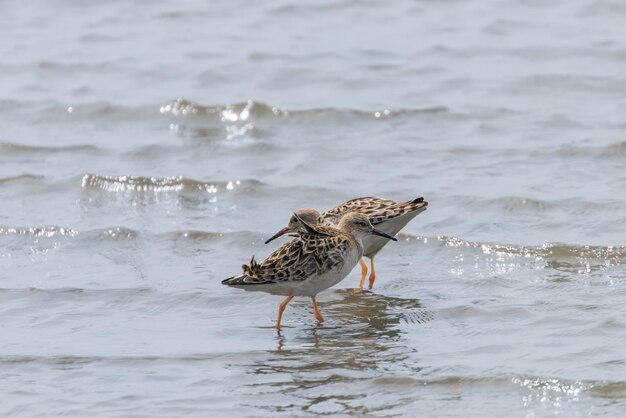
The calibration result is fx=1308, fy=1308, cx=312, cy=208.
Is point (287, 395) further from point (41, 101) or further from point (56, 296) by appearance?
point (41, 101)

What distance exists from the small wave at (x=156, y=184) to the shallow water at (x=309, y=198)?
0.12ft

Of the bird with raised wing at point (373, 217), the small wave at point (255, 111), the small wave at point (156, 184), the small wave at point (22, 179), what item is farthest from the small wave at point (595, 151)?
the small wave at point (22, 179)

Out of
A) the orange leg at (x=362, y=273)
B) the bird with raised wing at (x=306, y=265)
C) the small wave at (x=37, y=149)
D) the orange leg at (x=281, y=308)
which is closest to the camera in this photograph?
the bird with raised wing at (x=306, y=265)

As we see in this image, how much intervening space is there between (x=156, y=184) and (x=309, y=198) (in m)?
1.95

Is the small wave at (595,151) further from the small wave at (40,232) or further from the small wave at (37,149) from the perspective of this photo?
the small wave at (37,149)

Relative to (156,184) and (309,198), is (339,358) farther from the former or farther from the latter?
(156,184)

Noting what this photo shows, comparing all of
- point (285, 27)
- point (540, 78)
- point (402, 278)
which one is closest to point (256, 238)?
point (402, 278)

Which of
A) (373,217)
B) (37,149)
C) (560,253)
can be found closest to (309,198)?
(373,217)

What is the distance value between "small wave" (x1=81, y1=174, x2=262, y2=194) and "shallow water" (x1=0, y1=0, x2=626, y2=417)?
1.4 inches

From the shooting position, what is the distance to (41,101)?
62.8 feet

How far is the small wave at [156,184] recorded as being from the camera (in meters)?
15.0

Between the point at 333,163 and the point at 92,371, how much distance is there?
670cm

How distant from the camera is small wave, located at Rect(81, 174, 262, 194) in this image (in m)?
15.0

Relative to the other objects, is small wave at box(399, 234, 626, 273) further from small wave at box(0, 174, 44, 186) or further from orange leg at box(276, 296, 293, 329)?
small wave at box(0, 174, 44, 186)
